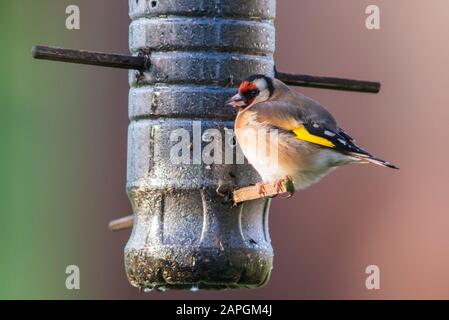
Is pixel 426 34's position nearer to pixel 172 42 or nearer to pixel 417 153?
pixel 417 153

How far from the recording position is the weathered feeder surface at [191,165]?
30.6ft

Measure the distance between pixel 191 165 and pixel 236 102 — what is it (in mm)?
480

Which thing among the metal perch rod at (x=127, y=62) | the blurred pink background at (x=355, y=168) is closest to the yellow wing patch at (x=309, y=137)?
the metal perch rod at (x=127, y=62)

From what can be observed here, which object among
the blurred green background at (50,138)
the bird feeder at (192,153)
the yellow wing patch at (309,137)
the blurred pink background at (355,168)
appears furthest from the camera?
the blurred green background at (50,138)

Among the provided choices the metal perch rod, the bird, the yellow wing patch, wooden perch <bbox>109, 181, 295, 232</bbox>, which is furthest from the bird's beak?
the metal perch rod

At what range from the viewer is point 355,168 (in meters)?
15.4

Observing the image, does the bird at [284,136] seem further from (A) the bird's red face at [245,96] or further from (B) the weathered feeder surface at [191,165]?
(B) the weathered feeder surface at [191,165]

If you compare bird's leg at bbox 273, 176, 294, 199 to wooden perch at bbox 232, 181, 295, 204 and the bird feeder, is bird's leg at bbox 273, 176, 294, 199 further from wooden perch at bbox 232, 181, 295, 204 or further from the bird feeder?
the bird feeder

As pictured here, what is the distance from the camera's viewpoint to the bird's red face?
920cm

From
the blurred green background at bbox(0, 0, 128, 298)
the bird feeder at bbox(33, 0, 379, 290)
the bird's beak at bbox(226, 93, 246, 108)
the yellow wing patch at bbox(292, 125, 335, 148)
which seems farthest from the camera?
the blurred green background at bbox(0, 0, 128, 298)

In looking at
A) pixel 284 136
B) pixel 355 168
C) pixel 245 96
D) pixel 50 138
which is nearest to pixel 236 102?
pixel 245 96

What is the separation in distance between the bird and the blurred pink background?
18.2 ft

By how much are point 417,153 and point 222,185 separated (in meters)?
6.46
